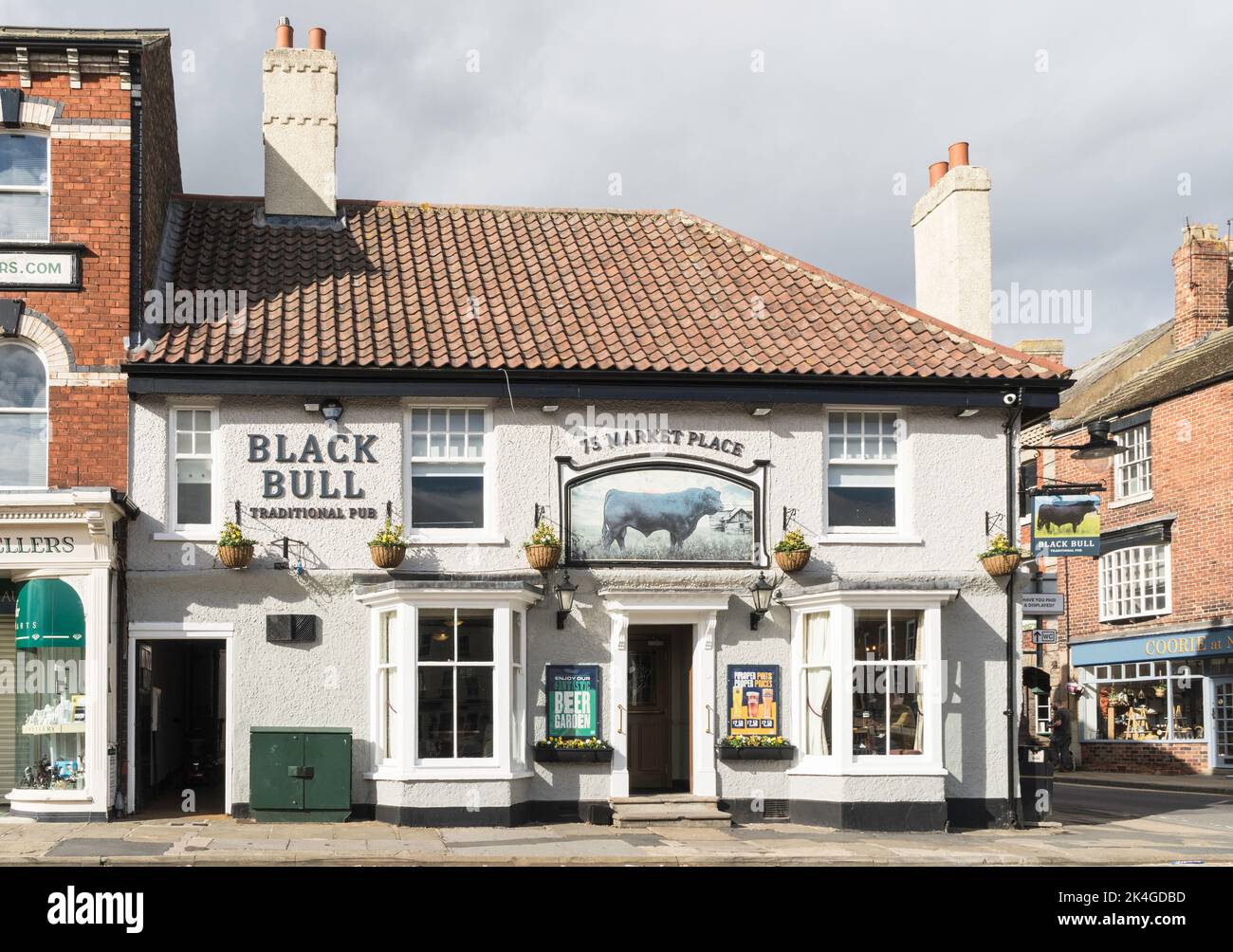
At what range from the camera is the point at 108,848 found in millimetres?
14430

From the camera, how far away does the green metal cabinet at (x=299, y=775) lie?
17031 millimetres

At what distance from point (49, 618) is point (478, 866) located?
6.97 m

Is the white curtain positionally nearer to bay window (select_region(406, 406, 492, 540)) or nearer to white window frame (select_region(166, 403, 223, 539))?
bay window (select_region(406, 406, 492, 540))

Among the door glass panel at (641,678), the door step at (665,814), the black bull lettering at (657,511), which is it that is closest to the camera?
the door step at (665,814)

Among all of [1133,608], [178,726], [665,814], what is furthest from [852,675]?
[1133,608]

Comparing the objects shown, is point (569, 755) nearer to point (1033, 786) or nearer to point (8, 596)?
point (1033, 786)

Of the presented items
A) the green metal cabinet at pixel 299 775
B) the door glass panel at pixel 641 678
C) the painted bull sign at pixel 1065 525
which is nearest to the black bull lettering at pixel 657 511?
the door glass panel at pixel 641 678

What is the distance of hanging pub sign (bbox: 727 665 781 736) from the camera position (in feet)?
60.0

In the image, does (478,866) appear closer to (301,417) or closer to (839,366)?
(301,417)

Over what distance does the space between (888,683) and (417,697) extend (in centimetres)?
607

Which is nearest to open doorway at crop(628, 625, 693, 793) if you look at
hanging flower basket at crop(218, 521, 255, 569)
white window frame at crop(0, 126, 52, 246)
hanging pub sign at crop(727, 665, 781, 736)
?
hanging pub sign at crop(727, 665, 781, 736)

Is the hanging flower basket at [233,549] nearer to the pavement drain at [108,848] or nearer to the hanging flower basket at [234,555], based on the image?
the hanging flower basket at [234,555]

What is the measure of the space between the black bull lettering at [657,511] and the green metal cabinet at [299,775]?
14.4ft

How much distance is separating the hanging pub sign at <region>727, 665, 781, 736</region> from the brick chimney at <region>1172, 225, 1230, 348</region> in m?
20.9
